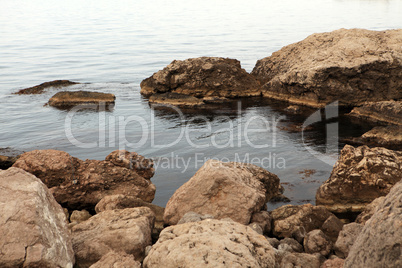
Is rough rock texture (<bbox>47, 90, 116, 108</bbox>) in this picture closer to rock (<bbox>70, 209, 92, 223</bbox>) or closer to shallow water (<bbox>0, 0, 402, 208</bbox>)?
shallow water (<bbox>0, 0, 402, 208</bbox>)

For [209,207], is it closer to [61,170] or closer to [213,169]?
[213,169]

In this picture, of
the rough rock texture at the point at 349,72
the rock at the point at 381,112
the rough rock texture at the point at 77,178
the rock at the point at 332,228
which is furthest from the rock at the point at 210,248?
the rough rock texture at the point at 349,72

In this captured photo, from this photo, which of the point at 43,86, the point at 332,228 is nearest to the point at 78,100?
the point at 43,86

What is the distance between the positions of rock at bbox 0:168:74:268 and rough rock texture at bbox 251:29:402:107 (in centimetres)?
1660

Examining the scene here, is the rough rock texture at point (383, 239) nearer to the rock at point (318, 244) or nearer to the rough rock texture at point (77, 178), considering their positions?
the rock at point (318, 244)

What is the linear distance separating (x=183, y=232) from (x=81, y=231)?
2258mm

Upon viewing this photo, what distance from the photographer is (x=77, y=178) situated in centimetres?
1026

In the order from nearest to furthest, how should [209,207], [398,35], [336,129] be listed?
[209,207], [336,129], [398,35]

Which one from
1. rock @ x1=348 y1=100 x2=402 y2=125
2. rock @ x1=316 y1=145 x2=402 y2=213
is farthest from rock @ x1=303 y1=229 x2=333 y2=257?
rock @ x1=348 y1=100 x2=402 y2=125

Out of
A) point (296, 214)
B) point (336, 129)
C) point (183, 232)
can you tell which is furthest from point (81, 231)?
point (336, 129)

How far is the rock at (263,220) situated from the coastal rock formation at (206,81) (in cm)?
1484

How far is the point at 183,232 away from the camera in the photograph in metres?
6.05

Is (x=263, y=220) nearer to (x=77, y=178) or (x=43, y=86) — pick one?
(x=77, y=178)

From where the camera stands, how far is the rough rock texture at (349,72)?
2019 centimetres
